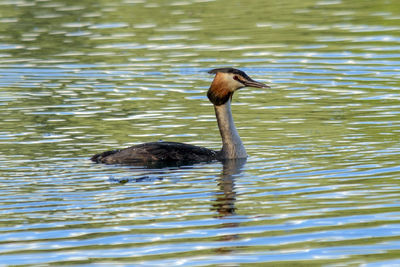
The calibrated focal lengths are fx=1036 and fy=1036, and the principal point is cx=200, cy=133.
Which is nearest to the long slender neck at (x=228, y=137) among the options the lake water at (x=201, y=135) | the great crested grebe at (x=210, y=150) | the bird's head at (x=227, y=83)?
the great crested grebe at (x=210, y=150)

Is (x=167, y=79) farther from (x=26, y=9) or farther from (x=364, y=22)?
(x=26, y=9)

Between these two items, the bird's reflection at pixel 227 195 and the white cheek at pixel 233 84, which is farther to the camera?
the white cheek at pixel 233 84

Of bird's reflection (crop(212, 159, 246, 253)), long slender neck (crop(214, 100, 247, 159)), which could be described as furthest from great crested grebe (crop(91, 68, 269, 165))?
bird's reflection (crop(212, 159, 246, 253))

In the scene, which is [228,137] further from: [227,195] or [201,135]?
[227,195]

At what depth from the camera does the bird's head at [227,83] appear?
15.5m

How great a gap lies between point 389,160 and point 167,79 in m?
9.35

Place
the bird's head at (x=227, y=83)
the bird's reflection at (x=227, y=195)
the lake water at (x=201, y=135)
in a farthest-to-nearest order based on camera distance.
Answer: the bird's head at (x=227, y=83) → the bird's reflection at (x=227, y=195) → the lake water at (x=201, y=135)

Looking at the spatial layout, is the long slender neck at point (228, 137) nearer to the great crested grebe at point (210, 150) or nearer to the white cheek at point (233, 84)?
the great crested grebe at point (210, 150)

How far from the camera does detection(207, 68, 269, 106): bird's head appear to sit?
15547mm

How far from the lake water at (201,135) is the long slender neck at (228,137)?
259 millimetres

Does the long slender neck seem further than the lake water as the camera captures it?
Yes

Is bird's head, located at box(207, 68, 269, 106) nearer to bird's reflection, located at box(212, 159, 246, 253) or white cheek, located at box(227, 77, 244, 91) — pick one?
white cheek, located at box(227, 77, 244, 91)

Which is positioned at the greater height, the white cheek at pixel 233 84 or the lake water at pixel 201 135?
the white cheek at pixel 233 84

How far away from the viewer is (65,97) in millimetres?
21281
